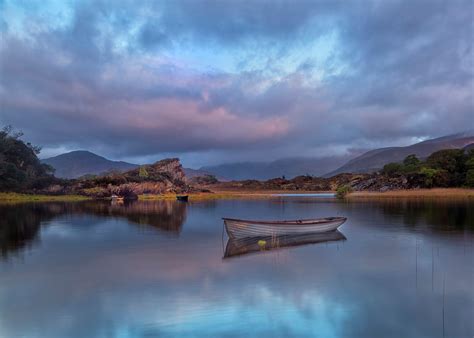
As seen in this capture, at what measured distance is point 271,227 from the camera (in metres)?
24.5

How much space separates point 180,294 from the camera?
43.9 ft

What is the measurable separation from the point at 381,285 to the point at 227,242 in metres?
12.1

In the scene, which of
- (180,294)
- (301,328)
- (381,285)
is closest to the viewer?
(301,328)

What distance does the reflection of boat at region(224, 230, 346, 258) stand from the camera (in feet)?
71.3

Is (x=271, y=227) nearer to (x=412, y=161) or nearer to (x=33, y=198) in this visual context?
(x=33, y=198)

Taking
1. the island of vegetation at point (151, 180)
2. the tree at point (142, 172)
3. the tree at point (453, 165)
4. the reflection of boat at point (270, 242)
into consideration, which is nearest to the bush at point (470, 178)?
the island of vegetation at point (151, 180)

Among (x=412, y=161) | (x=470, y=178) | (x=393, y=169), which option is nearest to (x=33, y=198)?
(x=393, y=169)

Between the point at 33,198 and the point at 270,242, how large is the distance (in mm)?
66700

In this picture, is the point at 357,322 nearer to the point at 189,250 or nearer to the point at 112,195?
the point at 189,250

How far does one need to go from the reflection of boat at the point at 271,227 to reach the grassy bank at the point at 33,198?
6111cm

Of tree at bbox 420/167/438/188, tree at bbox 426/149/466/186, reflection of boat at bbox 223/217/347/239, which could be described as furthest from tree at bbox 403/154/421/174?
reflection of boat at bbox 223/217/347/239

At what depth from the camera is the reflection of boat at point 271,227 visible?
23781mm

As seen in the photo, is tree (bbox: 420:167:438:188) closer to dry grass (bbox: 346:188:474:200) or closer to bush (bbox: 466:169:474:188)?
dry grass (bbox: 346:188:474:200)

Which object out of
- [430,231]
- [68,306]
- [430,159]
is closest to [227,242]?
[68,306]
